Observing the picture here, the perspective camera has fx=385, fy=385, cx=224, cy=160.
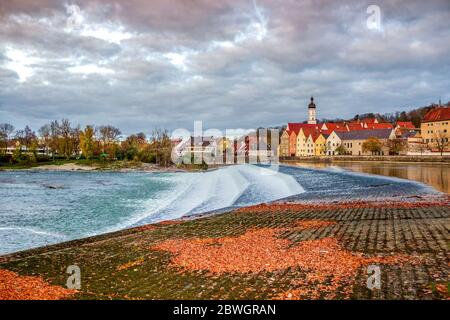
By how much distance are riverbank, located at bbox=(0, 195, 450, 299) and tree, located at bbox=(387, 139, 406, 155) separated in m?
113

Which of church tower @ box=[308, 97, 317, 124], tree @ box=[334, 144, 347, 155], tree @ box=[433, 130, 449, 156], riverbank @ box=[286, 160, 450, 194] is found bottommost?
riverbank @ box=[286, 160, 450, 194]

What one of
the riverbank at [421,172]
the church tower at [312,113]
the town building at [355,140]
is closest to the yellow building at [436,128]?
the town building at [355,140]

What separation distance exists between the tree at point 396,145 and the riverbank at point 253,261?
11278 cm

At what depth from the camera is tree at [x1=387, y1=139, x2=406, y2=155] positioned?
121 metres

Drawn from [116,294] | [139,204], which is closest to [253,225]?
[116,294]

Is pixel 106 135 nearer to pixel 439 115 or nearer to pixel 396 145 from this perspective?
pixel 396 145

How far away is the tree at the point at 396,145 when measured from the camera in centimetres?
12101

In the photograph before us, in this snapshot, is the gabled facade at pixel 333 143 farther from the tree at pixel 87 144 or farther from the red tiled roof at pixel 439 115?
the tree at pixel 87 144

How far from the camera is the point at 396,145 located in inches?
4776

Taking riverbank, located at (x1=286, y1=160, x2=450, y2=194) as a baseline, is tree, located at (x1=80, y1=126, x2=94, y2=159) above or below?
above

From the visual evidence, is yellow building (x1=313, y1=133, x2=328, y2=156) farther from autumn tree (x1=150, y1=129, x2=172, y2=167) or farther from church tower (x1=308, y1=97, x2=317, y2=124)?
autumn tree (x1=150, y1=129, x2=172, y2=167)

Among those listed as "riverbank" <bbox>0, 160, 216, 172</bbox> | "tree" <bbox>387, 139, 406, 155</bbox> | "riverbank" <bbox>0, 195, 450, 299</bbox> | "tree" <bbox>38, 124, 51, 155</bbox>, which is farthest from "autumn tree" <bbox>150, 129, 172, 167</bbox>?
"riverbank" <bbox>0, 195, 450, 299</bbox>
